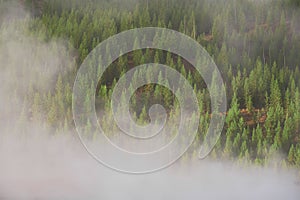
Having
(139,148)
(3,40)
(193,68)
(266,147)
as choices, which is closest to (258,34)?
(193,68)

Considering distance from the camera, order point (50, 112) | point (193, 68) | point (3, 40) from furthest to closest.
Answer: point (3, 40)
point (193, 68)
point (50, 112)

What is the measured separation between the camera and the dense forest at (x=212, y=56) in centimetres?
2892

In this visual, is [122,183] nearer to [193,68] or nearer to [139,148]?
[139,148]

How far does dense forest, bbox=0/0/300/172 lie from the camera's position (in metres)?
28.9

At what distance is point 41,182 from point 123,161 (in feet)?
13.7

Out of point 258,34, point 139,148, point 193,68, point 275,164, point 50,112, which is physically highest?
point 258,34

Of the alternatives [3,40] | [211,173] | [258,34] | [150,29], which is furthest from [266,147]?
[3,40]

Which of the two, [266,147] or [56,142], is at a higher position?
[56,142]

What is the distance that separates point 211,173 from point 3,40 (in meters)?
16.2

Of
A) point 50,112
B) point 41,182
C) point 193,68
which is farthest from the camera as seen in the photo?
point 193,68

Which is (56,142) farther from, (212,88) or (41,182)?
(212,88)

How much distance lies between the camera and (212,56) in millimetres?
32938

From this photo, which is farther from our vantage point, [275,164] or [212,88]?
[212,88]

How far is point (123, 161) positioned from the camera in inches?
1113
